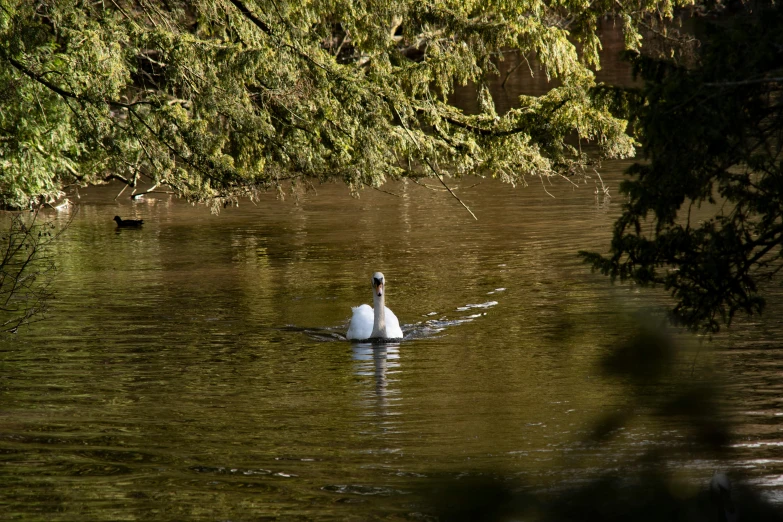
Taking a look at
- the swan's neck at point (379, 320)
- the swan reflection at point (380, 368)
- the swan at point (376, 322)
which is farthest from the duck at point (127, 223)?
the swan's neck at point (379, 320)

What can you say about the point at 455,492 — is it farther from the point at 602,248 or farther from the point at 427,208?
the point at 427,208

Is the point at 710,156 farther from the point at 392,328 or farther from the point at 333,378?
the point at 392,328

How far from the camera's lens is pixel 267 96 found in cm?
1806

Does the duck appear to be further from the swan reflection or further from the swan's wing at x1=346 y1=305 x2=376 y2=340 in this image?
the swan reflection

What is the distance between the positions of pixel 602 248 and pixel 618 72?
110 feet

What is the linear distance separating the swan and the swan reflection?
16 centimetres

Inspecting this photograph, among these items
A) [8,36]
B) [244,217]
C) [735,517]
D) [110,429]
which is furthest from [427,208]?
[735,517]

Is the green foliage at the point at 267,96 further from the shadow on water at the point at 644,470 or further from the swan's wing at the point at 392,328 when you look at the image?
the shadow on water at the point at 644,470

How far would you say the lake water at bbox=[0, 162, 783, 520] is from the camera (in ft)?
29.3

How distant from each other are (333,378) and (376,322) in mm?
2338

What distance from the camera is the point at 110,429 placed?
37.9ft

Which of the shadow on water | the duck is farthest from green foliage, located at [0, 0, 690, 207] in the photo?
the shadow on water

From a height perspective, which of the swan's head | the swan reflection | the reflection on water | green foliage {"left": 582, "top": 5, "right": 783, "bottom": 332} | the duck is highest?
green foliage {"left": 582, "top": 5, "right": 783, "bottom": 332}

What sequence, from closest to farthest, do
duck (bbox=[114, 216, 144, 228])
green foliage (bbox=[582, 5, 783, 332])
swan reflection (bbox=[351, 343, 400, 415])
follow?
green foliage (bbox=[582, 5, 783, 332]) → swan reflection (bbox=[351, 343, 400, 415]) → duck (bbox=[114, 216, 144, 228])
